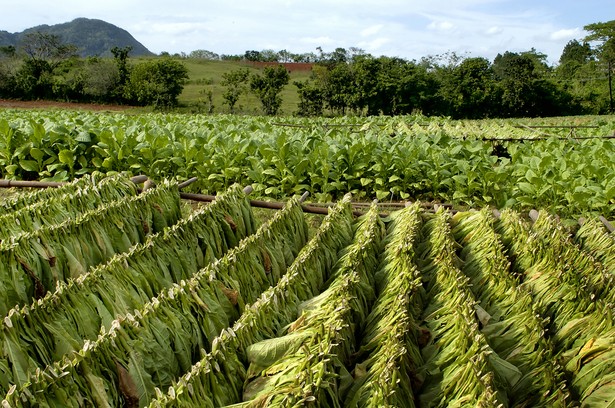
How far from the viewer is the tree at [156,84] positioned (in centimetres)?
4884

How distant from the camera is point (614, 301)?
287 centimetres

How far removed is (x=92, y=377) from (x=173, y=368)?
453 millimetres

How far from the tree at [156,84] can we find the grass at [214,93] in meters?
1.93

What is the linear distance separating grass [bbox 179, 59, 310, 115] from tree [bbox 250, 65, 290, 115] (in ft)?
3.76

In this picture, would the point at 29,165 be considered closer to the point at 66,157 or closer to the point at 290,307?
the point at 66,157

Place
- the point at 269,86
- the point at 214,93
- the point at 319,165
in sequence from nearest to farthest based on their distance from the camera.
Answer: the point at 319,165 → the point at 269,86 → the point at 214,93

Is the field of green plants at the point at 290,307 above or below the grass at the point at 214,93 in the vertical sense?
below

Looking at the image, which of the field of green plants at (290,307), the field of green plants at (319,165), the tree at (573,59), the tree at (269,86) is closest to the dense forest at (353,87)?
the tree at (269,86)

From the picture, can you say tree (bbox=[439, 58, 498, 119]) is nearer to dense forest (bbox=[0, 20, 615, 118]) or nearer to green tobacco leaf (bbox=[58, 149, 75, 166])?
dense forest (bbox=[0, 20, 615, 118])

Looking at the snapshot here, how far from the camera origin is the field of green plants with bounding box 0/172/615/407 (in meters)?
1.99

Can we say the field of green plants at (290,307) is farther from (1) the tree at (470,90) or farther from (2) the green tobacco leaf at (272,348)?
(1) the tree at (470,90)

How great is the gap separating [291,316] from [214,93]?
187ft

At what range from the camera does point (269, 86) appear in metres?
45.5

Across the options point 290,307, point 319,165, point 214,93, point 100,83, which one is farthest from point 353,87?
point 290,307
